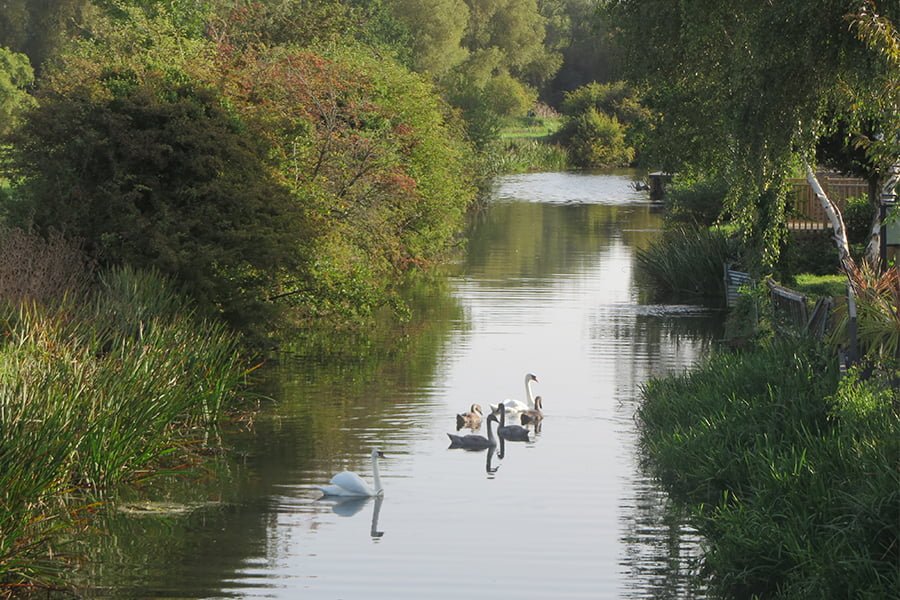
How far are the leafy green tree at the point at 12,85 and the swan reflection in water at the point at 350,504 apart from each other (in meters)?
47.5

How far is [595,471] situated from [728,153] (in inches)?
356

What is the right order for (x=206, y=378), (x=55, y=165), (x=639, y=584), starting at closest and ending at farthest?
(x=639, y=584), (x=206, y=378), (x=55, y=165)

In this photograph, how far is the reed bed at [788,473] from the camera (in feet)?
36.5

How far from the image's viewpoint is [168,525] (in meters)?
15.2

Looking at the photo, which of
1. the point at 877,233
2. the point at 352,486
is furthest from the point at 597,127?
the point at 352,486

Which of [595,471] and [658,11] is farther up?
[658,11]

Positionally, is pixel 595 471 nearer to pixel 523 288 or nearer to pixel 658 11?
pixel 658 11

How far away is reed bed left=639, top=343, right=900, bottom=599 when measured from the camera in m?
11.1

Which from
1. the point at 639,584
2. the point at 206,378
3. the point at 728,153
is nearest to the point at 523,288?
the point at 728,153

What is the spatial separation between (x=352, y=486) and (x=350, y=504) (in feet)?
0.77

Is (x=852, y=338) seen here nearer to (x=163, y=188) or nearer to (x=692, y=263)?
(x=163, y=188)

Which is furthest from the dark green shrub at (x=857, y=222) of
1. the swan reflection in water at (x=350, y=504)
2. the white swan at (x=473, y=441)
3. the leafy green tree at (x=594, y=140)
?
the leafy green tree at (x=594, y=140)

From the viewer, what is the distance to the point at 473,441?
19031 mm

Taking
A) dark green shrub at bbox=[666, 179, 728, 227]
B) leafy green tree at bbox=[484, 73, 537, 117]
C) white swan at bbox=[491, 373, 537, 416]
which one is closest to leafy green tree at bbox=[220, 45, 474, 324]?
white swan at bbox=[491, 373, 537, 416]
